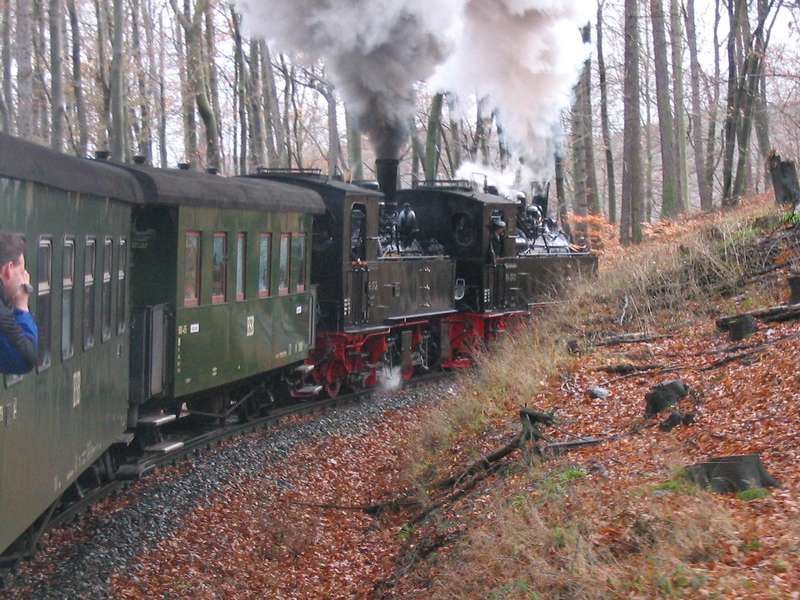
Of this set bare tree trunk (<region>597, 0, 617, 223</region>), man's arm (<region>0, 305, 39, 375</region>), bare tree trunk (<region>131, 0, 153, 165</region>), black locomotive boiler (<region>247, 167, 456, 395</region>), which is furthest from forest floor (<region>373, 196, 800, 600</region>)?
bare tree trunk (<region>131, 0, 153, 165</region>)

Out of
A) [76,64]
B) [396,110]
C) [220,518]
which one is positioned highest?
[76,64]

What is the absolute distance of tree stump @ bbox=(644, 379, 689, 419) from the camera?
9.73 m

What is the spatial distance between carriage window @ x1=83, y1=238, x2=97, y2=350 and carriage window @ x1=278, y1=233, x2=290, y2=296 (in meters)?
5.48

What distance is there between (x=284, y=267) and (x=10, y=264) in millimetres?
9120

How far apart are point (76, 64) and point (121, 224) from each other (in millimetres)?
23429

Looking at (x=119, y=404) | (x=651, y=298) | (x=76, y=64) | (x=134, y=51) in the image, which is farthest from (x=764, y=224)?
(x=134, y=51)

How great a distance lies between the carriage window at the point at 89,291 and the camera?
25.9 ft

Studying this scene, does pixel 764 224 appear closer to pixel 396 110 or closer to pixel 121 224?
pixel 396 110

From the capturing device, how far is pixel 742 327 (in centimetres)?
1190

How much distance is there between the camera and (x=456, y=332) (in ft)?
64.5

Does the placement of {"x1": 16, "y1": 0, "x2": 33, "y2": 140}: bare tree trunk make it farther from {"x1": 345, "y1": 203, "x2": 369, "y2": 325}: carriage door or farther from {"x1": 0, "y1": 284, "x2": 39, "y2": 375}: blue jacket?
{"x1": 0, "y1": 284, "x2": 39, "y2": 375}: blue jacket

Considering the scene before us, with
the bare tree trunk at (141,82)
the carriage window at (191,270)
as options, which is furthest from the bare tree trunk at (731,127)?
the bare tree trunk at (141,82)

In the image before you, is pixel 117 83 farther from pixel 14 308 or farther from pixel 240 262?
pixel 14 308

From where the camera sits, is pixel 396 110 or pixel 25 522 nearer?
pixel 25 522
